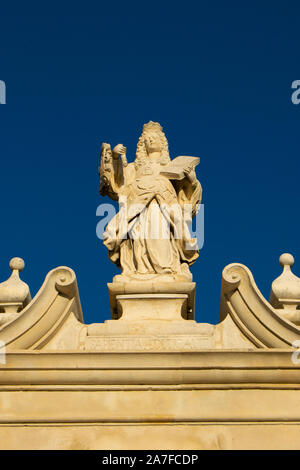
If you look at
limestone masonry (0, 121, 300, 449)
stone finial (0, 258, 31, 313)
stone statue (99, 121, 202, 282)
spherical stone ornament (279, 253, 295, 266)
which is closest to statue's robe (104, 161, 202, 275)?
stone statue (99, 121, 202, 282)

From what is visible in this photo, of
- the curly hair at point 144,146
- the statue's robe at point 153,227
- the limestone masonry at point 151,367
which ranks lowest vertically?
the limestone masonry at point 151,367

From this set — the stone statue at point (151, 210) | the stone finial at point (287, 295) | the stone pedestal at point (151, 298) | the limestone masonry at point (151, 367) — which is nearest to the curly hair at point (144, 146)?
the stone statue at point (151, 210)

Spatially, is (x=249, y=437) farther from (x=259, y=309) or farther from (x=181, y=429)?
(x=259, y=309)

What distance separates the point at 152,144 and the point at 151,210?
1453 mm

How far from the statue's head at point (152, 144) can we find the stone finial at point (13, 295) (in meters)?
3.06

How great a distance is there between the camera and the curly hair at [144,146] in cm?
1225

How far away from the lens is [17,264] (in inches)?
423

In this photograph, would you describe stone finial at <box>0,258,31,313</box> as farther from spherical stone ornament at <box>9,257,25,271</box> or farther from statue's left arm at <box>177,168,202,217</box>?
statue's left arm at <box>177,168,202,217</box>

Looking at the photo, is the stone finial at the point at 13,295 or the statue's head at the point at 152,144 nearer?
the stone finial at the point at 13,295

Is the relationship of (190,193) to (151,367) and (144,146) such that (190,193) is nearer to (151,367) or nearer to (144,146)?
(144,146)

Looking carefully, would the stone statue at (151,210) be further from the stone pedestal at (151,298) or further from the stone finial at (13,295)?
the stone finial at (13,295)

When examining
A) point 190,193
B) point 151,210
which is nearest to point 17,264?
point 151,210
